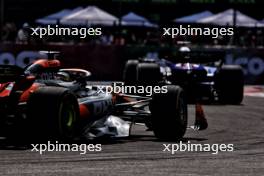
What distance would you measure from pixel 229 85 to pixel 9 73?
29.9ft

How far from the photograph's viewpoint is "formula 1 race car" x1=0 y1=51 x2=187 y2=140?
33.3 feet

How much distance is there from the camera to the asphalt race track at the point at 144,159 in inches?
322

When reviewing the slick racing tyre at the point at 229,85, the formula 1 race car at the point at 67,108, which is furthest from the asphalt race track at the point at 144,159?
the slick racing tyre at the point at 229,85

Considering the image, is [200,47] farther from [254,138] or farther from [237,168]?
[237,168]

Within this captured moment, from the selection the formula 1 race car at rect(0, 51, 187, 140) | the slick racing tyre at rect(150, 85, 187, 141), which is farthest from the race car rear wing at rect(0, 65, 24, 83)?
the slick racing tyre at rect(150, 85, 187, 141)

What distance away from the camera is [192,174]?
8.00 m

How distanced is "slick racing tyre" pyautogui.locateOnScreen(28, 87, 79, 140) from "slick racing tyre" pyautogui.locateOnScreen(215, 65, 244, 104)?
9401mm

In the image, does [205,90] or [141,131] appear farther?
[205,90]

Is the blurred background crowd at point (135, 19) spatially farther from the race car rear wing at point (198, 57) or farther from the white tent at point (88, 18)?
the race car rear wing at point (198, 57)

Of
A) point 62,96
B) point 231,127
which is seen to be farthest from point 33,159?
point 231,127

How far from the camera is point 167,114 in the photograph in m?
11.1

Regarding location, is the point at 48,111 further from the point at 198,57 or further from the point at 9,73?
the point at 198,57

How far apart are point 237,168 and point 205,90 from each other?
1105 centimetres

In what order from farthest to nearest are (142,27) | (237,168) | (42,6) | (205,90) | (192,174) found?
(42,6)
(142,27)
(205,90)
(237,168)
(192,174)
